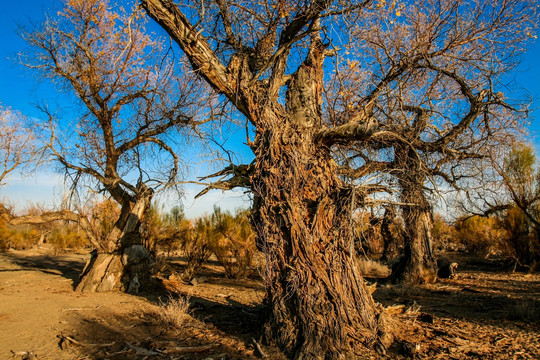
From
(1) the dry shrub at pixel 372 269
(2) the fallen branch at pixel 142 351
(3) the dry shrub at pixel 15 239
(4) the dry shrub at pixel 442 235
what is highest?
(4) the dry shrub at pixel 442 235

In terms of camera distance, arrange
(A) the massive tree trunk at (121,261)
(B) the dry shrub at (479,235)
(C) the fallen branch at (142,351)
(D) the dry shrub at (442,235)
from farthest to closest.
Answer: (D) the dry shrub at (442,235) < (B) the dry shrub at (479,235) < (A) the massive tree trunk at (121,261) < (C) the fallen branch at (142,351)

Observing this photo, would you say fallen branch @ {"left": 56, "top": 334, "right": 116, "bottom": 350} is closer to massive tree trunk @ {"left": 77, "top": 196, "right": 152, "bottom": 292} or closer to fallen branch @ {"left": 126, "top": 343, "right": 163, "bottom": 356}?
fallen branch @ {"left": 126, "top": 343, "right": 163, "bottom": 356}

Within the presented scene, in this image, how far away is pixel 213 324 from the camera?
5.18 meters

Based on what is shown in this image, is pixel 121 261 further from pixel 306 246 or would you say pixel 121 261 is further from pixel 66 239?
pixel 66 239

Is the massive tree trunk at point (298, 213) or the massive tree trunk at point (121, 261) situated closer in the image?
the massive tree trunk at point (298, 213)

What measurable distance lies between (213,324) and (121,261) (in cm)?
359

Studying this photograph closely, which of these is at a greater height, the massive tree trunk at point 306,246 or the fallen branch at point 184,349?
the massive tree trunk at point 306,246

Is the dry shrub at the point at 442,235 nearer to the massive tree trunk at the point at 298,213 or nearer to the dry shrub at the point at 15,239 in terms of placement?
the massive tree trunk at the point at 298,213

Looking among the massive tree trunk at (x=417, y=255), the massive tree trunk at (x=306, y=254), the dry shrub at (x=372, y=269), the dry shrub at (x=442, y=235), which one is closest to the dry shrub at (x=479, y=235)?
the dry shrub at (x=442, y=235)

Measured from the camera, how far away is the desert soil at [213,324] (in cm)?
404

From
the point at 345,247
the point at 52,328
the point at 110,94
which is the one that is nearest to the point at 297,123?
the point at 345,247

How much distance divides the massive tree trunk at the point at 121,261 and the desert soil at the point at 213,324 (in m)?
0.34

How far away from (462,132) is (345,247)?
15.8 ft

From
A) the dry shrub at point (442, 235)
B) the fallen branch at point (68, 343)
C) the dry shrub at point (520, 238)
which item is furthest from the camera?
the dry shrub at point (442, 235)
